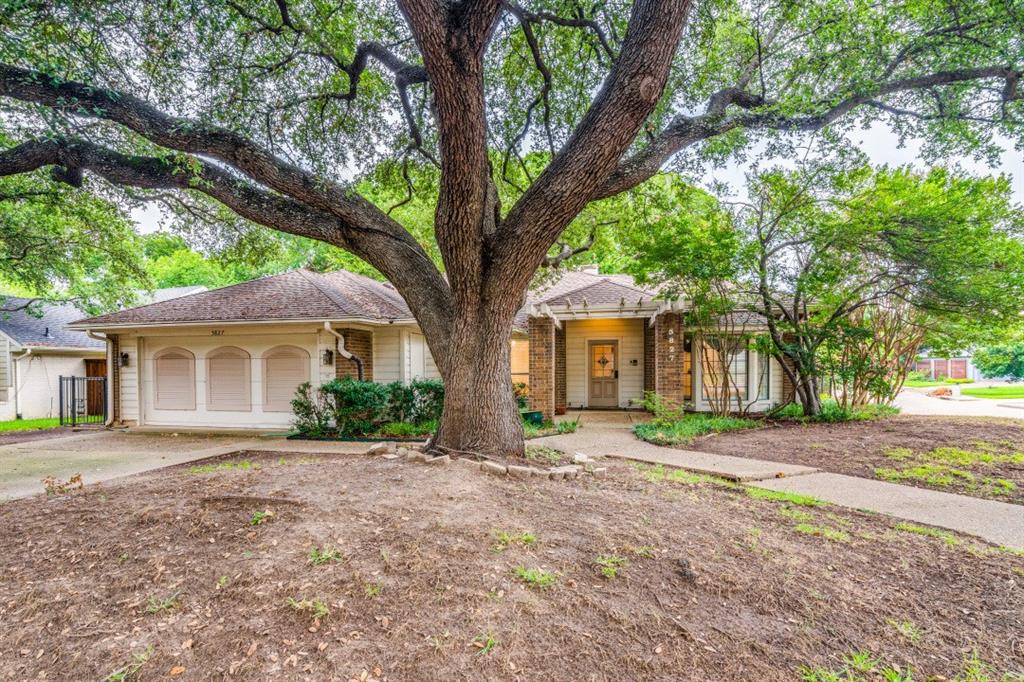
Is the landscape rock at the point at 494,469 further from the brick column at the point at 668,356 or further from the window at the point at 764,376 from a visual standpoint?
the window at the point at 764,376

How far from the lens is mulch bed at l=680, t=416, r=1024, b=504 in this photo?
6.08 meters

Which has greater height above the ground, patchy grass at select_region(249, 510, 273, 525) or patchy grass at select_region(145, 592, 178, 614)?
patchy grass at select_region(249, 510, 273, 525)

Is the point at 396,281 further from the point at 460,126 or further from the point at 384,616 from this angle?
the point at 384,616

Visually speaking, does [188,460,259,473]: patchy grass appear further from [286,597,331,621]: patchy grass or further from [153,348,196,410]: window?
[153,348,196,410]: window

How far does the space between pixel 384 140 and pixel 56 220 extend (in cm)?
688

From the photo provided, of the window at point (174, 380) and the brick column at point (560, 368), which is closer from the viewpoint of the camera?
the window at point (174, 380)

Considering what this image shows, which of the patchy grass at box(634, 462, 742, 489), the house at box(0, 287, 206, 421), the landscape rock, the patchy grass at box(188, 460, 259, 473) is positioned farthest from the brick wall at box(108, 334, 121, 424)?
the patchy grass at box(634, 462, 742, 489)

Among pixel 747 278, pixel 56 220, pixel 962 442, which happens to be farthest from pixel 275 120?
pixel 962 442

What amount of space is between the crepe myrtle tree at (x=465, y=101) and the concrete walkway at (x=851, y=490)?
2.70m

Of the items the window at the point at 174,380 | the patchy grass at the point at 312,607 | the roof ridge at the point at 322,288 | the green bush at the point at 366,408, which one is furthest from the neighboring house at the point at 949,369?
the patchy grass at the point at 312,607

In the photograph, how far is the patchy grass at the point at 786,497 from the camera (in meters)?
4.73

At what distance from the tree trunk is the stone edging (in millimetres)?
262

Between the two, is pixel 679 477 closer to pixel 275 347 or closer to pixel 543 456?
pixel 543 456

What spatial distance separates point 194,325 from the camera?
991cm
